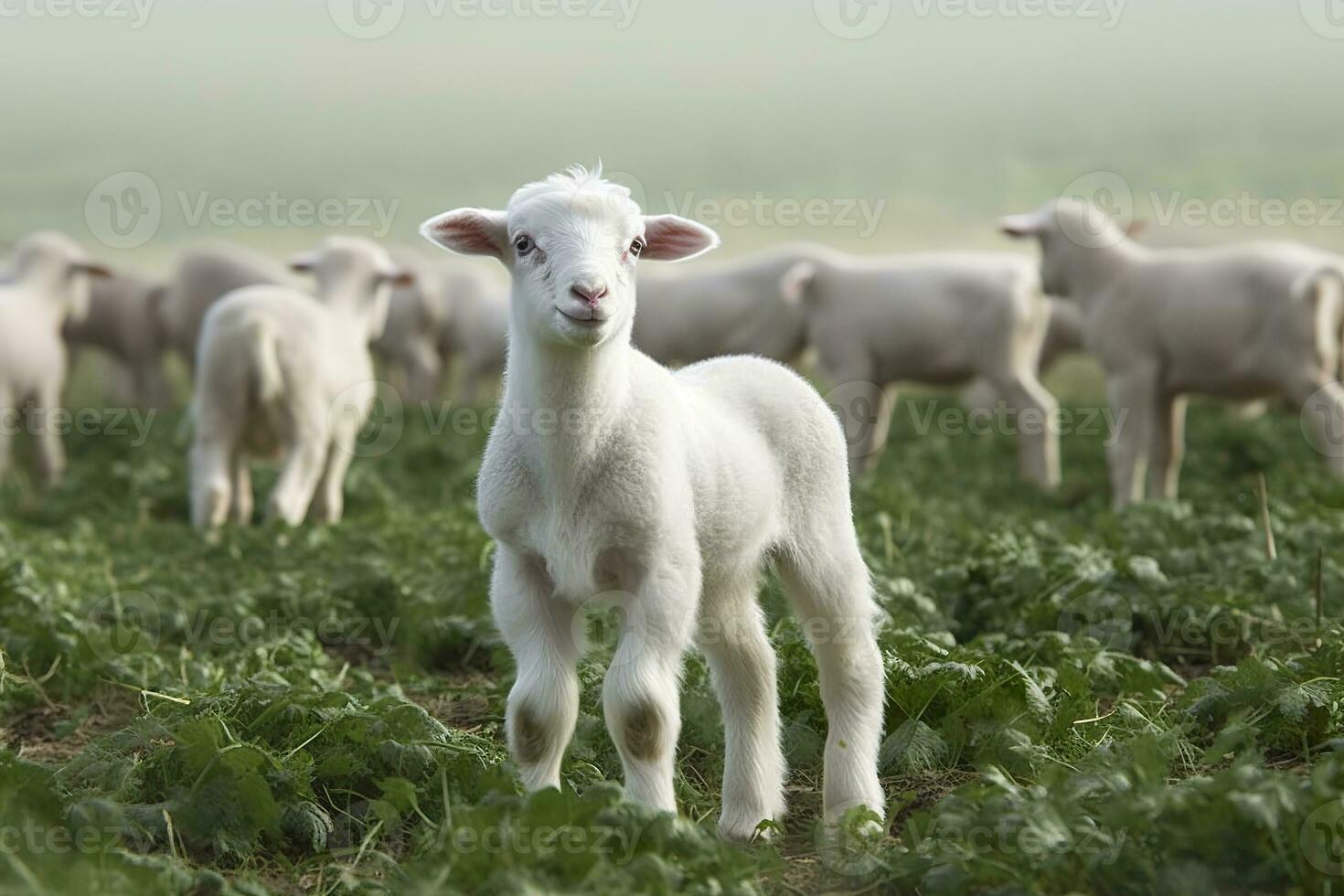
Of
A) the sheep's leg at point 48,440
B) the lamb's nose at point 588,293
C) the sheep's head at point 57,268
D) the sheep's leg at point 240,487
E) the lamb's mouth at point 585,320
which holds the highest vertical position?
the lamb's nose at point 588,293

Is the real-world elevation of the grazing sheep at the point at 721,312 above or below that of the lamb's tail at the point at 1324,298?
below

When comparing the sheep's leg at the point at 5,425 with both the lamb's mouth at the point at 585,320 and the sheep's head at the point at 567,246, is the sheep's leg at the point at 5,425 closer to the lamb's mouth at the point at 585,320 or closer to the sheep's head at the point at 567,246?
the sheep's head at the point at 567,246

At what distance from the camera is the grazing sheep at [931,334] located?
1258 centimetres

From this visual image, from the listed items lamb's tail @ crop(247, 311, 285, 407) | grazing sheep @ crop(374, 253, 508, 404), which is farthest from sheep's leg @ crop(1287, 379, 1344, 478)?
grazing sheep @ crop(374, 253, 508, 404)

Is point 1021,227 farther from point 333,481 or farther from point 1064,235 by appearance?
point 333,481

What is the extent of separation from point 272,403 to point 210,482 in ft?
2.01

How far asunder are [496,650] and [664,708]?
226cm

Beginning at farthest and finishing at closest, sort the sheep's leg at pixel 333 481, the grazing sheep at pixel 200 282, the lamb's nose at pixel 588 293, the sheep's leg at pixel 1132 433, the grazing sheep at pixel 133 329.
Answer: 1. the grazing sheep at pixel 133 329
2. the grazing sheep at pixel 200 282
3. the sheep's leg at pixel 1132 433
4. the sheep's leg at pixel 333 481
5. the lamb's nose at pixel 588 293

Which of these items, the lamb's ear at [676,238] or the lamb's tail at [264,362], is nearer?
the lamb's ear at [676,238]

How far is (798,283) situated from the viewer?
1327 cm

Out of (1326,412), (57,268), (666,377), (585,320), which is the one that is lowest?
(1326,412)

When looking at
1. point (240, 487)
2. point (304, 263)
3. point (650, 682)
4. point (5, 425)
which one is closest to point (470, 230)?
point (650, 682)

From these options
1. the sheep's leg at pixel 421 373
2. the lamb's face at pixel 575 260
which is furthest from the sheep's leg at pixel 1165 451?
the sheep's leg at pixel 421 373

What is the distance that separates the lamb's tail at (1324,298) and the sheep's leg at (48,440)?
9383 mm
